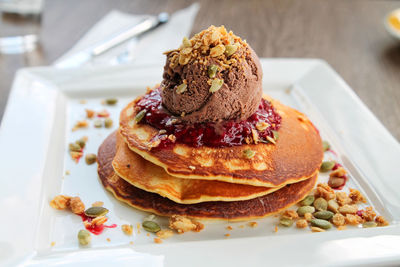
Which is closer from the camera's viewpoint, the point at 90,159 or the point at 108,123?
the point at 90,159

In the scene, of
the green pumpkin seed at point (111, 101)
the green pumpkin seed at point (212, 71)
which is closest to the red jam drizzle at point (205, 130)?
the green pumpkin seed at point (212, 71)

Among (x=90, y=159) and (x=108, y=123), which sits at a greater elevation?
(x=108, y=123)

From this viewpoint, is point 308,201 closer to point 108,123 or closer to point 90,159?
point 90,159

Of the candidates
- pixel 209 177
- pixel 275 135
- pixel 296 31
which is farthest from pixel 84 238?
pixel 296 31

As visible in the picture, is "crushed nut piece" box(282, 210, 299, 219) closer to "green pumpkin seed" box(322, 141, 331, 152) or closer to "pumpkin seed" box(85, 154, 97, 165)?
"green pumpkin seed" box(322, 141, 331, 152)

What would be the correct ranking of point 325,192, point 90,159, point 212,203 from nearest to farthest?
point 212,203 → point 325,192 → point 90,159

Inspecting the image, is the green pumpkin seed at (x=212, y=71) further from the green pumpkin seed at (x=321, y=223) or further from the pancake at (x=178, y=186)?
the green pumpkin seed at (x=321, y=223)

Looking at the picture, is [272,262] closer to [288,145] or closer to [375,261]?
[375,261]
